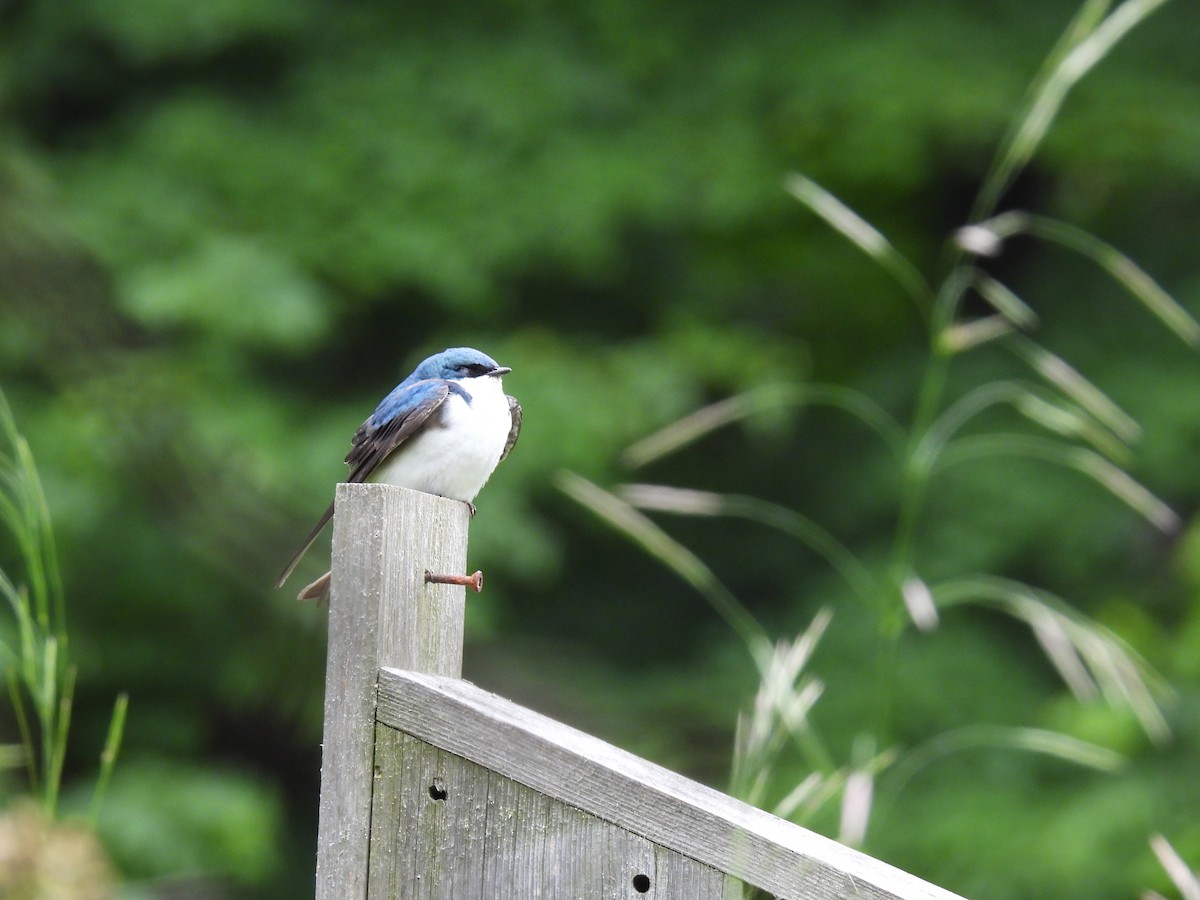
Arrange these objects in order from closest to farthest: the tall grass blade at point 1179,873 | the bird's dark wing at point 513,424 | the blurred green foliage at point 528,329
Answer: the tall grass blade at point 1179,873, the bird's dark wing at point 513,424, the blurred green foliage at point 528,329

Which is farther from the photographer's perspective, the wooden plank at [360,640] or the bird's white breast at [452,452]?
the bird's white breast at [452,452]

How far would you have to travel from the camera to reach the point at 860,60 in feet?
20.4

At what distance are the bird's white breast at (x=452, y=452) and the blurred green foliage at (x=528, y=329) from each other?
2648mm

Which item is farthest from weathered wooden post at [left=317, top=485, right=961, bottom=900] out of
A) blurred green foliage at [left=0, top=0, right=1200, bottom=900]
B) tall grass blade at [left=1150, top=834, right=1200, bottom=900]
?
blurred green foliage at [left=0, top=0, right=1200, bottom=900]

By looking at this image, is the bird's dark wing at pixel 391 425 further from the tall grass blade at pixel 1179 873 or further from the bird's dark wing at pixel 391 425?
the tall grass blade at pixel 1179 873

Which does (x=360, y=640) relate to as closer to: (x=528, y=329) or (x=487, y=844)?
(x=487, y=844)

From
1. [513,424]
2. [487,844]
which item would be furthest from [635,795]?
[513,424]

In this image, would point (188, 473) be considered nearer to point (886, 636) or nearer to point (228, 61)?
point (228, 61)

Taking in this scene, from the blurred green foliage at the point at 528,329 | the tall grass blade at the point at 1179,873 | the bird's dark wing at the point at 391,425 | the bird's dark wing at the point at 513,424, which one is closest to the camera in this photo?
the tall grass blade at the point at 1179,873

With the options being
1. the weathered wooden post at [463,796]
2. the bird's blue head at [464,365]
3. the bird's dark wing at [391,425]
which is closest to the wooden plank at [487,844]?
the weathered wooden post at [463,796]

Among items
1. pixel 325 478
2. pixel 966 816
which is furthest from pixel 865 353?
pixel 325 478

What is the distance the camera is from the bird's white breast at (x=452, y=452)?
2619 millimetres

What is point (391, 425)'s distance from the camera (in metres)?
2.62

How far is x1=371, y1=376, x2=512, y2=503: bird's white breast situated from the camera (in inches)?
103
